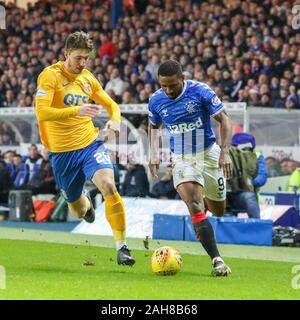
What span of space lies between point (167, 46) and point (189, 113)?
600 inches

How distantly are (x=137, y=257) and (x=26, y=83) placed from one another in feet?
51.7

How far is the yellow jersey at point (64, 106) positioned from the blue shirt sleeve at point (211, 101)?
1200mm

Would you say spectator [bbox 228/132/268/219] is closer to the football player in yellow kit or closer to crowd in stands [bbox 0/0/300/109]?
crowd in stands [bbox 0/0/300/109]

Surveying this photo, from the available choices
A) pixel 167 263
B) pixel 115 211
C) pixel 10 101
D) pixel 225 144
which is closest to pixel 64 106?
pixel 115 211

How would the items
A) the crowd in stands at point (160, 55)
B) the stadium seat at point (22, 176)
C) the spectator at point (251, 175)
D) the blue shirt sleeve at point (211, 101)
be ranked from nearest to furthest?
the blue shirt sleeve at point (211, 101), the spectator at point (251, 175), the crowd in stands at point (160, 55), the stadium seat at point (22, 176)

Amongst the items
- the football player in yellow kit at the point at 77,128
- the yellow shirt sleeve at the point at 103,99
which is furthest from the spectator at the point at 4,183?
the yellow shirt sleeve at the point at 103,99

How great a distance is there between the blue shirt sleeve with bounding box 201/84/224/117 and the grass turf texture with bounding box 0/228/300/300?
1.84m

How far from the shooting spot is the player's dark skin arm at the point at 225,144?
1038cm

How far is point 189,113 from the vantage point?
11.0m

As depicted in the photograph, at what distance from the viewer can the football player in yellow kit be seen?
439 inches

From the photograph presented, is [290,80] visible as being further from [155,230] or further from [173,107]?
[173,107]

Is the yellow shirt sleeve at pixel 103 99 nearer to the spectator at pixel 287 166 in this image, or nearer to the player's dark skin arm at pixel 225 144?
the player's dark skin arm at pixel 225 144

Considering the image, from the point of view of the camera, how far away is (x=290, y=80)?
70.6 ft

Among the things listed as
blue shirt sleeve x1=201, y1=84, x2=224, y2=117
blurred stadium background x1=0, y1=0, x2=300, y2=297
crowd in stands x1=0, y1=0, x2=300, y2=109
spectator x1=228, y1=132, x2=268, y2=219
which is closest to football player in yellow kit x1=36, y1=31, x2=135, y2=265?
blue shirt sleeve x1=201, y1=84, x2=224, y2=117
